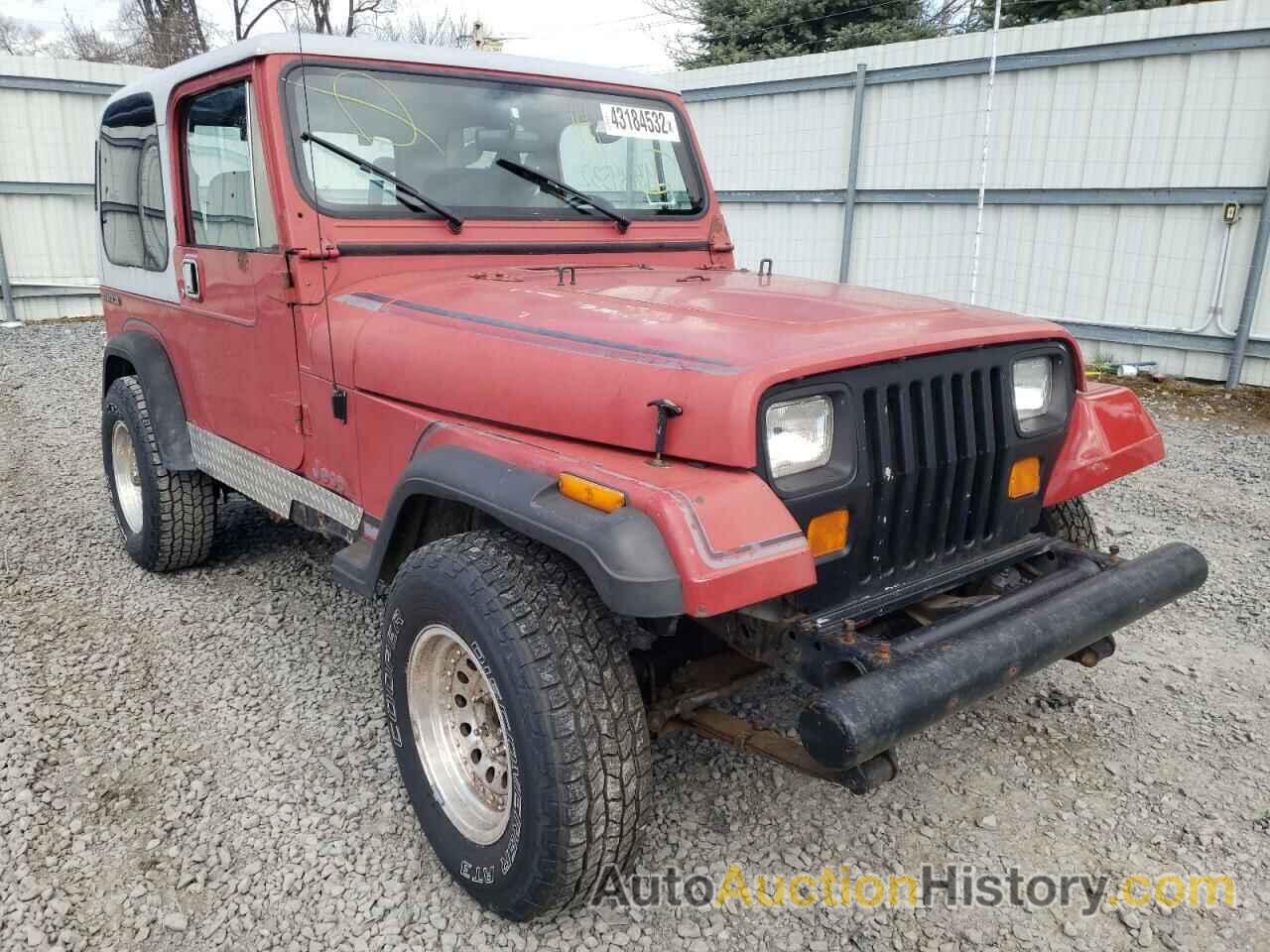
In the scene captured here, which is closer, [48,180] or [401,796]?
[401,796]

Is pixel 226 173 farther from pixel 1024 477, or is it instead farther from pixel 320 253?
pixel 1024 477

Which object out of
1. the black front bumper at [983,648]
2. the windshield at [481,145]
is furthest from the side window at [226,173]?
the black front bumper at [983,648]

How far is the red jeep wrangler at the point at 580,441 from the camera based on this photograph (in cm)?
201

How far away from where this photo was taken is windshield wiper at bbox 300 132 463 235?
9.61 feet

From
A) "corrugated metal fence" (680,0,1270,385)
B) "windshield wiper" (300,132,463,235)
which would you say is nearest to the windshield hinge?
"windshield wiper" (300,132,463,235)

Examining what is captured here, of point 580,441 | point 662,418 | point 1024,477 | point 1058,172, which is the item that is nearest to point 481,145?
point 580,441

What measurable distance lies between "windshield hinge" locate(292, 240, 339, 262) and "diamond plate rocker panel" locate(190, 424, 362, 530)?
739 millimetres

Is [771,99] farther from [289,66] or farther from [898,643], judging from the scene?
[898,643]

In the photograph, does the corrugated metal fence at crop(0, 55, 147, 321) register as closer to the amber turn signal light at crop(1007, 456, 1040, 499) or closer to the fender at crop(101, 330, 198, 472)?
the fender at crop(101, 330, 198, 472)

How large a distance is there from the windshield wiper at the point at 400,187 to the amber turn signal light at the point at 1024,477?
6.19 feet

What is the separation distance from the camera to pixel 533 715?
6.58 feet

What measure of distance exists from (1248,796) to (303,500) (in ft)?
10.1

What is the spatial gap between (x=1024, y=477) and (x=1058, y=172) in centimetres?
670

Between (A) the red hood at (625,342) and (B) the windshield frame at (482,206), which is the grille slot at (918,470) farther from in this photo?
(B) the windshield frame at (482,206)
